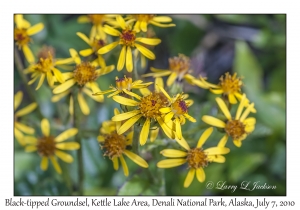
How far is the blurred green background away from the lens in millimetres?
3338

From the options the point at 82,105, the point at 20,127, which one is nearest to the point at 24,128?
A: the point at 20,127

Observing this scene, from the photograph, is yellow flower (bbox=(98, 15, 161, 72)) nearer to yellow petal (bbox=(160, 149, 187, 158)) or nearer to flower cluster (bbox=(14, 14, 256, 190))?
flower cluster (bbox=(14, 14, 256, 190))

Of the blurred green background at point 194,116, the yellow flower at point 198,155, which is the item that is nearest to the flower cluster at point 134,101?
the yellow flower at point 198,155

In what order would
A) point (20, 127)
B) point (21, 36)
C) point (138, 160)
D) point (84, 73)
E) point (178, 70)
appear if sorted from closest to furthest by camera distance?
point (138, 160) → point (84, 73) → point (178, 70) → point (21, 36) → point (20, 127)

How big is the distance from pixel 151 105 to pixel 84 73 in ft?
1.98

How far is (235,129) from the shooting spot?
2.91m

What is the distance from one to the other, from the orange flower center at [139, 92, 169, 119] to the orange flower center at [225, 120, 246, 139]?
540mm

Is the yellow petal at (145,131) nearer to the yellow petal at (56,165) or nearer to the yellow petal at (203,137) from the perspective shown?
→ the yellow petal at (203,137)

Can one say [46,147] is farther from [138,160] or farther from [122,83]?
[122,83]

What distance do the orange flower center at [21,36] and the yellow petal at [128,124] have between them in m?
1.23

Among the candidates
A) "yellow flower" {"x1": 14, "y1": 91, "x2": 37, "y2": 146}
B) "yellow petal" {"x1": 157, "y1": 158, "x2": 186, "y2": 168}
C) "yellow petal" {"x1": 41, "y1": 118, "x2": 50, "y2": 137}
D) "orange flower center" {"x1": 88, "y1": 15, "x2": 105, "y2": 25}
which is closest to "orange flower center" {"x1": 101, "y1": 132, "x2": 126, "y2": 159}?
"yellow petal" {"x1": 157, "y1": 158, "x2": 186, "y2": 168}

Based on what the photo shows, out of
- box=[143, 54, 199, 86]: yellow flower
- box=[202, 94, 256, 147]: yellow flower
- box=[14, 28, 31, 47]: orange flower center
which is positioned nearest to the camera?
box=[202, 94, 256, 147]: yellow flower

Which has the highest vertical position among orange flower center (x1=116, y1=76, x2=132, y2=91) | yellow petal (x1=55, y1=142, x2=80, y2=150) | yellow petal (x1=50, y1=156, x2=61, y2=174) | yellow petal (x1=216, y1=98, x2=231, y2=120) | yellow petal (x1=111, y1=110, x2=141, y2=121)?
orange flower center (x1=116, y1=76, x2=132, y2=91)
